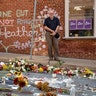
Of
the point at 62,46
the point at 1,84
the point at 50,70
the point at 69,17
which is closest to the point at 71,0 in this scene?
the point at 69,17

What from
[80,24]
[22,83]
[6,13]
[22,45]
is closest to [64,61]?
A: [80,24]

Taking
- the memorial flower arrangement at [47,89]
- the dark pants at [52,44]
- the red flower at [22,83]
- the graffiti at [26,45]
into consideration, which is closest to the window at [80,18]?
the graffiti at [26,45]

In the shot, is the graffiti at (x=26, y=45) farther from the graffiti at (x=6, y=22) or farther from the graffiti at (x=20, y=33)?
the graffiti at (x=6, y=22)

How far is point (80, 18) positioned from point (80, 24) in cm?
27

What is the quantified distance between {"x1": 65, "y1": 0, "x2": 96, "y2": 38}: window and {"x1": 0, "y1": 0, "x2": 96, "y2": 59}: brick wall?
25 cm

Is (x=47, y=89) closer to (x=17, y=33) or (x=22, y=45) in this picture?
(x=22, y=45)

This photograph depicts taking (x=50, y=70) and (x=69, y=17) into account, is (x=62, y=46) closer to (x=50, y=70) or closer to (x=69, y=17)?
(x=69, y=17)

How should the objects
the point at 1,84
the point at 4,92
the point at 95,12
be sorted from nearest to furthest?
the point at 4,92 → the point at 1,84 → the point at 95,12

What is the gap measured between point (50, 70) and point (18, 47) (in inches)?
448

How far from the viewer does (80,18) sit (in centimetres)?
1989

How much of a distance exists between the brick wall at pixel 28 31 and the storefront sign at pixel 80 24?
433mm

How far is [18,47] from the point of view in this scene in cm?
2086

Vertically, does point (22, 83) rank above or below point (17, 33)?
below

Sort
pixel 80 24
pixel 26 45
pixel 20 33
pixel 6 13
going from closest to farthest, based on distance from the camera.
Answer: pixel 80 24 → pixel 26 45 → pixel 20 33 → pixel 6 13
